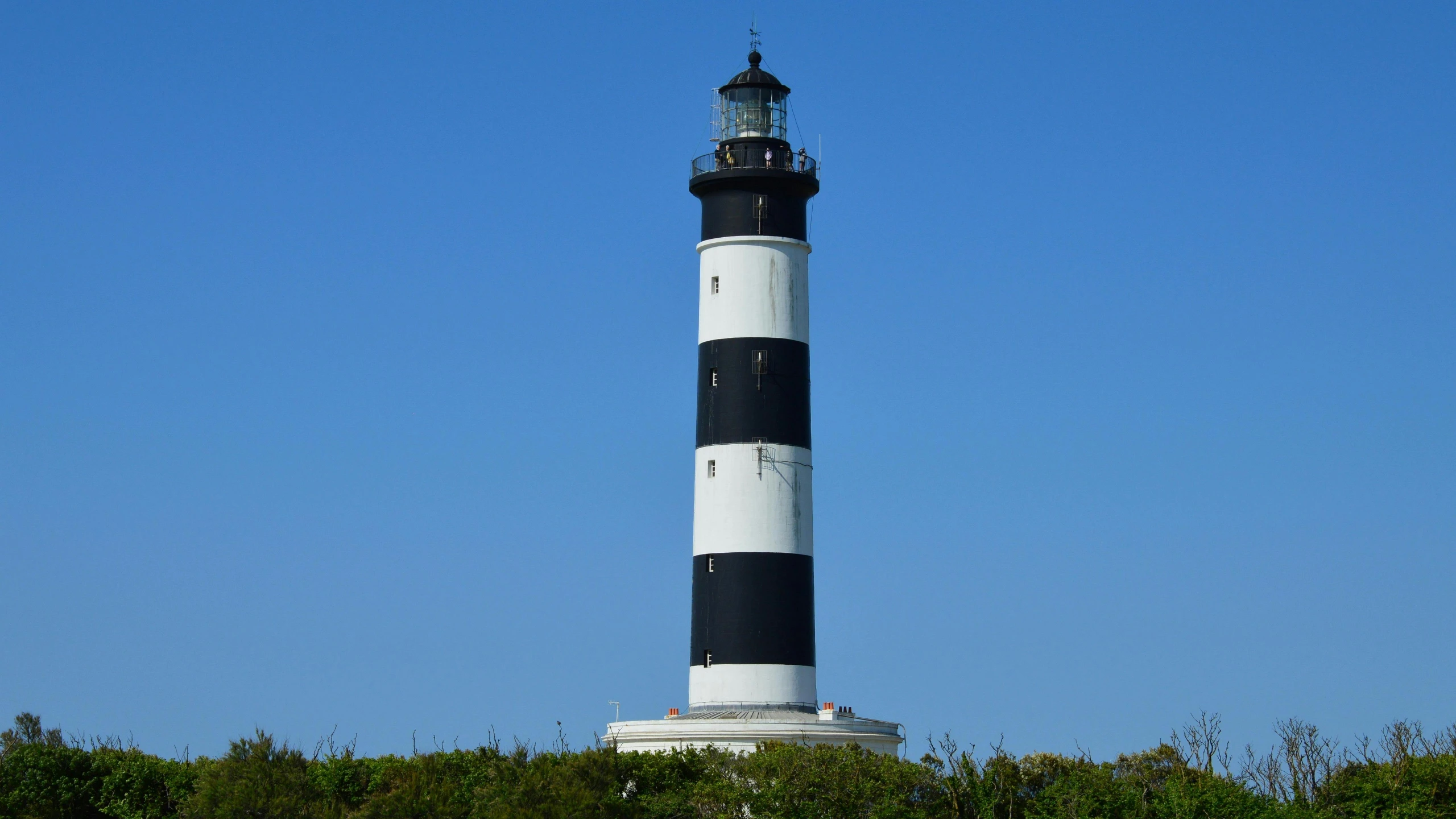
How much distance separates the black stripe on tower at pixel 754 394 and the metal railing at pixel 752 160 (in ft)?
11.7

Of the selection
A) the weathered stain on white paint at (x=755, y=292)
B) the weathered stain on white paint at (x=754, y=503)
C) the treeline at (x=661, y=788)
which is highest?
Answer: the weathered stain on white paint at (x=755, y=292)

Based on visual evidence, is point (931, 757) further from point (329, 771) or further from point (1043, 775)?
point (329, 771)

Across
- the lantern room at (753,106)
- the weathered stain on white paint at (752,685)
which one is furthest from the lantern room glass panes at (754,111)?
the weathered stain on white paint at (752,685)

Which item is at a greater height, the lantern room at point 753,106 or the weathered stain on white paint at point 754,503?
the lantern room at point 753,106

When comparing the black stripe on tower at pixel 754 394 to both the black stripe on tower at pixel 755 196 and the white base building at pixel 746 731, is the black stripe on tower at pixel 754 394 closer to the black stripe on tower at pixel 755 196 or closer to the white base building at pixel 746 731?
the black stripe on tower at pixel 755 196

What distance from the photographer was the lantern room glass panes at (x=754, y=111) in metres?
41.1

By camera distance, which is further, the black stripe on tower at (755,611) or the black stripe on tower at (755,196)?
the black stripe on tower at (755,196)

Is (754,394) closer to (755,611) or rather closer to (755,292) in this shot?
(755,292)

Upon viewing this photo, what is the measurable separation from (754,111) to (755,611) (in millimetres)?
10282

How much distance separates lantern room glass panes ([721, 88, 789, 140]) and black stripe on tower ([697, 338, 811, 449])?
15.3 ft

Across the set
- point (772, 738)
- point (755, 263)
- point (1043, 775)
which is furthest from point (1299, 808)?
point (755, 263)

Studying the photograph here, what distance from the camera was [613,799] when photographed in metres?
32.9

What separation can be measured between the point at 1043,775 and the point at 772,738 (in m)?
4.90

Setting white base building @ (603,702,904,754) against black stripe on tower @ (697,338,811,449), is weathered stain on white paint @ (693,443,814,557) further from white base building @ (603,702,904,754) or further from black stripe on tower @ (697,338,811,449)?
white base building @ (603,702,904,754)
